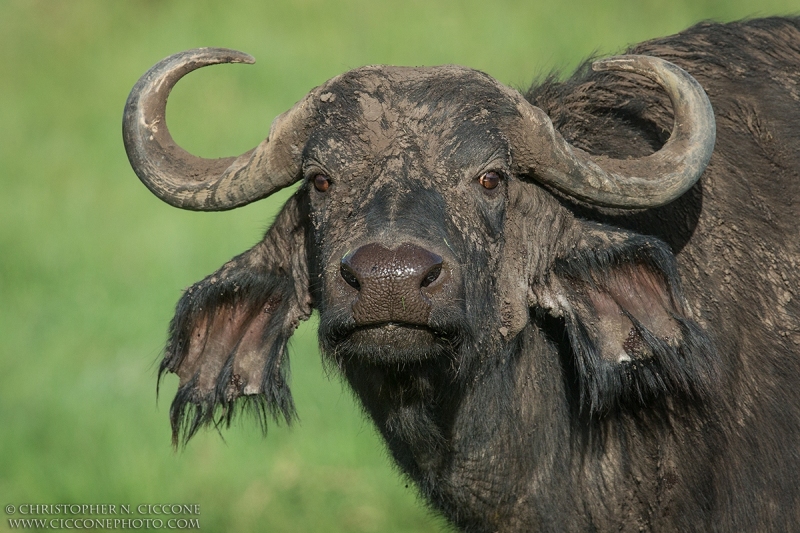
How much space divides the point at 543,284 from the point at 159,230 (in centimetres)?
992

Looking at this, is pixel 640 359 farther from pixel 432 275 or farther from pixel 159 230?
pixel 159 230

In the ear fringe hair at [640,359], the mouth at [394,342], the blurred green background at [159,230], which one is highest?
the mouth at [394,342]

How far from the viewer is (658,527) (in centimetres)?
516

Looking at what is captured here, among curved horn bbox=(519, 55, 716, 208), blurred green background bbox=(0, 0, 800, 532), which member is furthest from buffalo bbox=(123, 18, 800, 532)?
blurred green background bbox=(0, 0, 800, 532)

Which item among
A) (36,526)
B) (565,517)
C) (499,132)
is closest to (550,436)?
(565,517)

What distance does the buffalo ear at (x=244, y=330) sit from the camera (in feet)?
18.4

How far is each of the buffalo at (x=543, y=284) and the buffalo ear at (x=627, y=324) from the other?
0.03ft

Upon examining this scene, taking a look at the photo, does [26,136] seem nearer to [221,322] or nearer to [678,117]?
[221,322]

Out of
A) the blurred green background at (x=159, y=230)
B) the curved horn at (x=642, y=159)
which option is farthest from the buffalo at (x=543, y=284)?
the blurred green background at (x=159, y=230)

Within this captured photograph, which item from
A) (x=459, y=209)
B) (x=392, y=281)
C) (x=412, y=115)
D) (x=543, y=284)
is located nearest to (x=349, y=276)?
(x=392, y=281)

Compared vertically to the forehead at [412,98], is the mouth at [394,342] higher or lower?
lower

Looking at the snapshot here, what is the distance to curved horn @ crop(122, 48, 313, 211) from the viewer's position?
5234 mm

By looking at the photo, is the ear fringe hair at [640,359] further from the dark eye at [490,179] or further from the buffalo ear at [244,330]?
the buffalo ear at [244,330]

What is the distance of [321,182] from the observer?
510 cm
